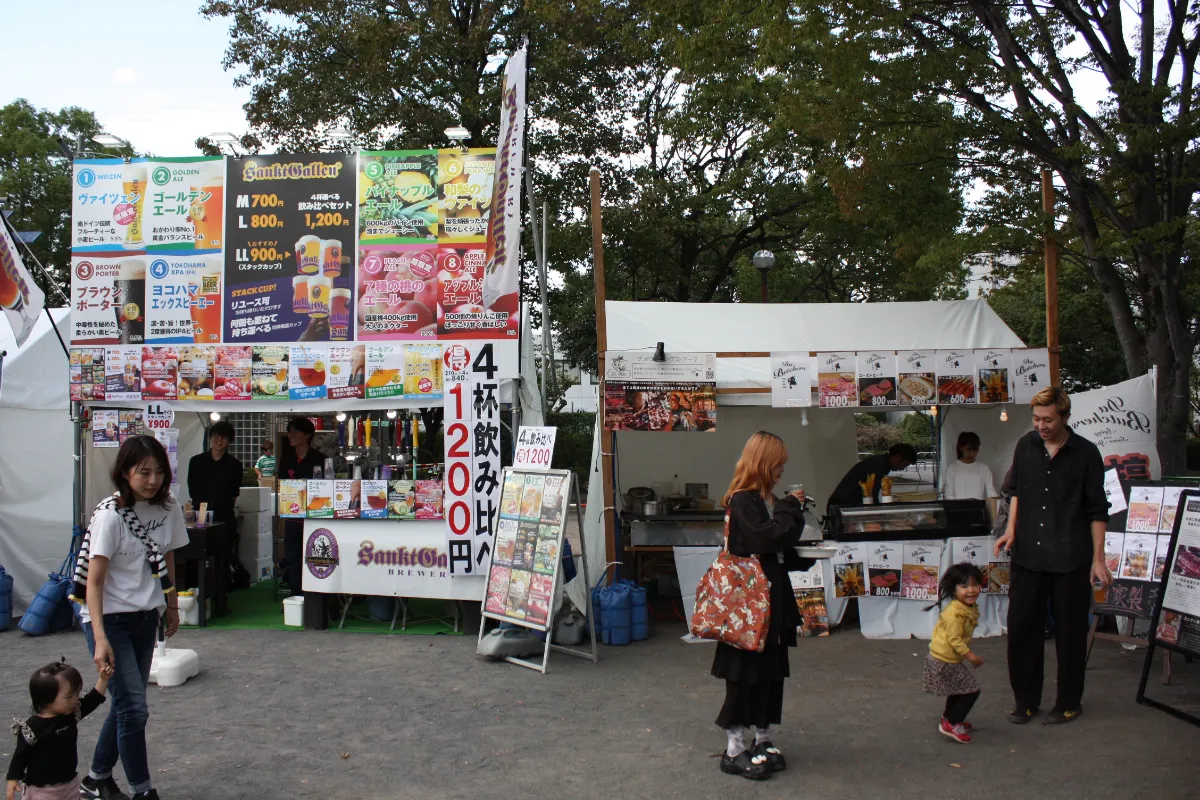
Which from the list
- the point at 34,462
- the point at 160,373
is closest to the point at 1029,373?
the point at 160,373

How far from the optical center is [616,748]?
4.81m

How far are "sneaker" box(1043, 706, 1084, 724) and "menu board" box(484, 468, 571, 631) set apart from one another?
3.21 meters

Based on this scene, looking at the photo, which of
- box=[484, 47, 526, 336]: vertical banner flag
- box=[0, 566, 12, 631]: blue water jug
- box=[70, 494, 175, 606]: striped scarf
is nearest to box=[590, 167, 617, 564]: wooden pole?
box=[484, 47, 526, 336]: vertical banner flag

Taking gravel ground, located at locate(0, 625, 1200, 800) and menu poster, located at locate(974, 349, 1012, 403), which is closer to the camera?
gravel ground, located at locate(0, 625, 1200, 800)

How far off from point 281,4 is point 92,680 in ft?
44.0

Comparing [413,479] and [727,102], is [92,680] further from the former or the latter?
[727,102]

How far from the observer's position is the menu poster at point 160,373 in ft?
26.1

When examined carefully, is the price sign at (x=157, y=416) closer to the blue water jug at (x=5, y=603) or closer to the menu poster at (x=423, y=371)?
the blue water jug at (x=5, y=603)

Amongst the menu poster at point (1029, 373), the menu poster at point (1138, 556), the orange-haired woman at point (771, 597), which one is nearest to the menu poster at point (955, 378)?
the menu poster at point (1029, 373)

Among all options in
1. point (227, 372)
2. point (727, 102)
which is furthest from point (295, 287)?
point (727, 102)

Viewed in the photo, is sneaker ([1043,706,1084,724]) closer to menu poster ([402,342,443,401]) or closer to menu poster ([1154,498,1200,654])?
menu poster ([1154,498,1200,654])

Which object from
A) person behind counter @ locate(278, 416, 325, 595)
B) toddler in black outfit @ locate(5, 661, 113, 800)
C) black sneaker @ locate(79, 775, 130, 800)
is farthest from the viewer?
person behind counter @ locate(278, 416, 325, 595)

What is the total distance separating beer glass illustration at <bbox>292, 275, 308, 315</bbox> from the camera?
7.80 m

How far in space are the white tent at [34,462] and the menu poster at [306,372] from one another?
2.98m
